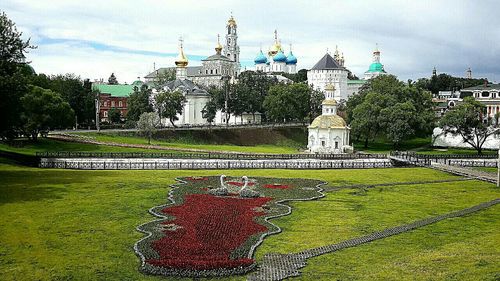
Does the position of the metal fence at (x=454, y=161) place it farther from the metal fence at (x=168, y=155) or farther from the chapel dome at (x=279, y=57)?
the chapel dome at (x=279, y=57)

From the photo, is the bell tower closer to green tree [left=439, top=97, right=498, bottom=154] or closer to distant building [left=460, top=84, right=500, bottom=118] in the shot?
distant building [left=460, top=84, right=500, bottom=118]

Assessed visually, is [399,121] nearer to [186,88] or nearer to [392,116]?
[392,116]

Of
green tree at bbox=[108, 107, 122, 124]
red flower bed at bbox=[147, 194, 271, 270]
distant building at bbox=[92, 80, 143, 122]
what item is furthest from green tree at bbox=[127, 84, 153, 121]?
red flower bed at bbox=[147, 194, 271, 270]

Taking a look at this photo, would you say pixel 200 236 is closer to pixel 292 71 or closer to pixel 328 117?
pixel 328 117

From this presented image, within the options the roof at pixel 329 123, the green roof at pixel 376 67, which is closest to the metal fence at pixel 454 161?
the roof at pixel 329 123

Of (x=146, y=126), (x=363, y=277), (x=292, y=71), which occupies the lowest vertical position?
(x=363, y=277)

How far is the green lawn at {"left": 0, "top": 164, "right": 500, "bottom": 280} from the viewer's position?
67.3 feet

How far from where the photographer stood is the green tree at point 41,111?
65.6m

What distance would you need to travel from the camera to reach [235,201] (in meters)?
34.2

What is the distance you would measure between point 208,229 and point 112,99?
318 feet

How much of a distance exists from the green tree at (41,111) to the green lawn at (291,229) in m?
23.3

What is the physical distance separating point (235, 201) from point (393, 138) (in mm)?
52577

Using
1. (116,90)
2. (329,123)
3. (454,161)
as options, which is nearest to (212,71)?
(116,90)

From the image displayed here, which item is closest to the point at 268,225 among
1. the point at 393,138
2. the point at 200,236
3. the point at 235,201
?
the point at 200,236
